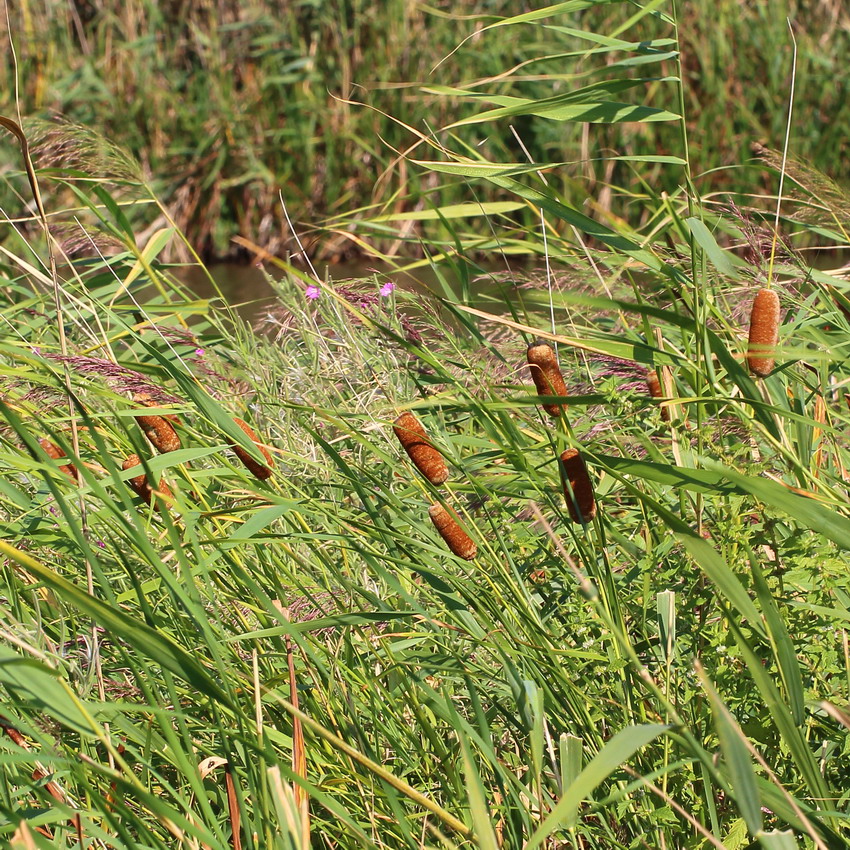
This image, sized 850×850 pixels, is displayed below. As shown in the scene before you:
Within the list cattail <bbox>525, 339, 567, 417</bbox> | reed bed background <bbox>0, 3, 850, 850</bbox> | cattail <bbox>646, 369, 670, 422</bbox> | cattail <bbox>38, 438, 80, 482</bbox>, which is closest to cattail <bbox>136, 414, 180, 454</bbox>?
reed bed background <bbox>0, 3, 850, 850</bbox>

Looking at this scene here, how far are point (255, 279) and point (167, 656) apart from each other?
4400 mm

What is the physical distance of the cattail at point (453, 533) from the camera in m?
1.16

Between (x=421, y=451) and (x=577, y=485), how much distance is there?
0.66ft

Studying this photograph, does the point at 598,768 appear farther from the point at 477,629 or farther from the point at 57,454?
the point at 57,454

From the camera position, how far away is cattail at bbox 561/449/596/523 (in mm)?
1097

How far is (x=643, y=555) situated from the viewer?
1313 mm

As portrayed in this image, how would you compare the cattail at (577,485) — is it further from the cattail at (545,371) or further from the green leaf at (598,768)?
the green leaf at (598,768)

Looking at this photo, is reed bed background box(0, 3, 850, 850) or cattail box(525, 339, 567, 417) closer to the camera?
reed bed background box(0, 3, 850, 850)

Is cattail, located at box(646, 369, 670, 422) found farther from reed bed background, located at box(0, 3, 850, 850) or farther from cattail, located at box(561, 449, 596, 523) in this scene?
cattail, located at box(561, 449, 596, 523)

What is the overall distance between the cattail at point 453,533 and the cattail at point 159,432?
0.35 meters

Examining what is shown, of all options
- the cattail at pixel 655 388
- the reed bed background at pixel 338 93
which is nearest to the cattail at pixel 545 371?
the cattail at pixel 655 388

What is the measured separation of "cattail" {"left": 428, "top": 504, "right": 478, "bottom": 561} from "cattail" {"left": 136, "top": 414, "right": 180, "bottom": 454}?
0.35m

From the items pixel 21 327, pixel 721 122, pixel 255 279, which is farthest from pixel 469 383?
pixel 721 122

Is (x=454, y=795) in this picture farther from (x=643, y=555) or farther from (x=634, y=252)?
(x=634, y=252)
